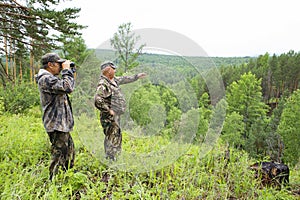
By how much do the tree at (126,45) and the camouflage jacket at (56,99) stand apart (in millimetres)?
713

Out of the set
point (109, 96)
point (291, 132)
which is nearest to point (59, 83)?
point (109, 96)

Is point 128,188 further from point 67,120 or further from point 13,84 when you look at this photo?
point 13,84

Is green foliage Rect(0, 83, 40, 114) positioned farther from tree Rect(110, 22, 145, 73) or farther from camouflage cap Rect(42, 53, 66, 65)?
tree Rect(110, 22, 145, 73)

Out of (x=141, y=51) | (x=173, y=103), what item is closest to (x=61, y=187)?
(x=173, y=103)

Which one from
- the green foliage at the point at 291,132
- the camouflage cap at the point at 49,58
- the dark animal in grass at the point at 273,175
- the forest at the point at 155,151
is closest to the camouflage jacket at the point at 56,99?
the camouflage cap at the point at 49,58

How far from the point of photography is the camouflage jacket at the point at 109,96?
3.26 meters

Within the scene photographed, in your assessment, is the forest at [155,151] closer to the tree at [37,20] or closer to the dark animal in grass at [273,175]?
the dark animal in grass at [273,175]

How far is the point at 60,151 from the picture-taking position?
3.27 meters

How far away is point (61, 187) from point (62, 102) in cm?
111

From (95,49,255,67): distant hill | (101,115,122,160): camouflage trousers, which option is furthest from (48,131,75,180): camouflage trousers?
(95,49,255,67): distant hill

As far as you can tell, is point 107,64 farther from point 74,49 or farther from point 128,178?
point 74,49

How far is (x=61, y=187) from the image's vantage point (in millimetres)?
3211

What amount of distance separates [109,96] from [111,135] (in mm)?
602

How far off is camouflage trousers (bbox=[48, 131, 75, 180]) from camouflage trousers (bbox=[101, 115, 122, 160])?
50 cm
